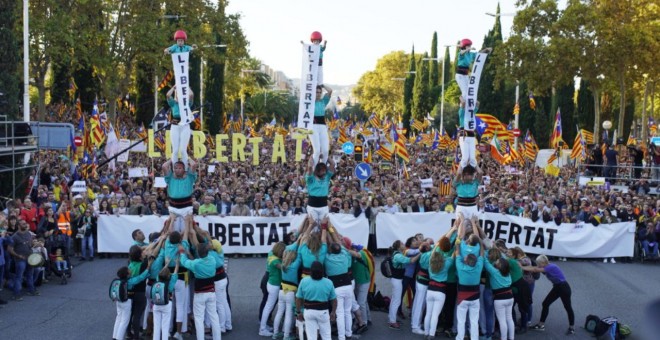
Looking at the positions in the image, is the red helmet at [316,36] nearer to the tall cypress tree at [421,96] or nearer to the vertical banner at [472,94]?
the vertical banner at [472,94]

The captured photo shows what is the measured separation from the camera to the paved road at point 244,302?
38.2ft

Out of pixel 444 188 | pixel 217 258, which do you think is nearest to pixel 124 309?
pixel 217 258

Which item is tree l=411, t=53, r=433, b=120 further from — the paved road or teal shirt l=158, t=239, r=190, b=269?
teal shirt l=158, t=239, r=190, b=269

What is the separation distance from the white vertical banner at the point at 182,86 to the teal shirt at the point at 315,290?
12.5 ft

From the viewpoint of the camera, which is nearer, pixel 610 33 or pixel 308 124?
pixel 308 124

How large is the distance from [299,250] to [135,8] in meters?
27.4

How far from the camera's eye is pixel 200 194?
856 inches

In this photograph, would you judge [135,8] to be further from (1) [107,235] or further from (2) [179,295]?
(2) [179,295]

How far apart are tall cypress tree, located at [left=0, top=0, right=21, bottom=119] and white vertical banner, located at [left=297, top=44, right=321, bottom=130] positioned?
1506cm

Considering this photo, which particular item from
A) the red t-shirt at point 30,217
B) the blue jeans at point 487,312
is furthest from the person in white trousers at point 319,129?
the red t-shirt at point 30,217

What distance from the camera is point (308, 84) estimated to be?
36.8 ft

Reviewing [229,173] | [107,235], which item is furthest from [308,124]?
[229,173]

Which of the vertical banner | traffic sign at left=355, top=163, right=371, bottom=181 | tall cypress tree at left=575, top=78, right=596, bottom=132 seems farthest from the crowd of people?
tall cypress tree at left=575, top=78, right=596, bottom=132

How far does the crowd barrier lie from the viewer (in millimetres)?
18031
